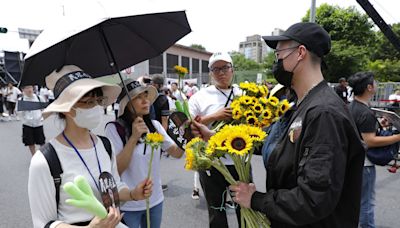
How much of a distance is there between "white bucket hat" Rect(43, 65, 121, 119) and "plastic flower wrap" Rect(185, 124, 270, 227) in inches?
24.4


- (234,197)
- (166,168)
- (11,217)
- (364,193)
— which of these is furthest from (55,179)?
(166,168)

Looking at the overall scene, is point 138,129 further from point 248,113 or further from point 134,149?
point 248,113

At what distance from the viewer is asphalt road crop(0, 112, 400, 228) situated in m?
3.83

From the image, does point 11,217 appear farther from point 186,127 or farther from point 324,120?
point 324,120

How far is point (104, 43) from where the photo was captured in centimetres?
214

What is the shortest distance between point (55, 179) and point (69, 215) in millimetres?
202

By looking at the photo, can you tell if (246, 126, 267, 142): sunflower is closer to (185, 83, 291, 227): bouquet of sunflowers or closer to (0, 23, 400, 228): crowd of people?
(185, 83, 291, 227): bouquet of sunflowers

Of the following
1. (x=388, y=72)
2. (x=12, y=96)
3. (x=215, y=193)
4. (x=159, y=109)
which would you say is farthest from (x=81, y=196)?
(x=388, y=72)

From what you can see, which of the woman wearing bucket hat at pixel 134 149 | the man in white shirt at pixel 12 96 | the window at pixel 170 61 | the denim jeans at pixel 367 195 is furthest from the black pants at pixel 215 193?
the window at pixel 170 61

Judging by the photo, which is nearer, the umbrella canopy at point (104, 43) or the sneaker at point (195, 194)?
the umbrella canopy at point (104, 43)

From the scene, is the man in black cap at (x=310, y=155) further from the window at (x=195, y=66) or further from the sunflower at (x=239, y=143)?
the window at (x=195, y=66)

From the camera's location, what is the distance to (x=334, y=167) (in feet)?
4.23

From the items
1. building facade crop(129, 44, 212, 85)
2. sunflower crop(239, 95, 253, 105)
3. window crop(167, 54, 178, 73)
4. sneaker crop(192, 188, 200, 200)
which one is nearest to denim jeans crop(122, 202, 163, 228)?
sunflower crop(239, 95, 253, 105)

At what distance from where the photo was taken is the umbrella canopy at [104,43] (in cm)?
162
